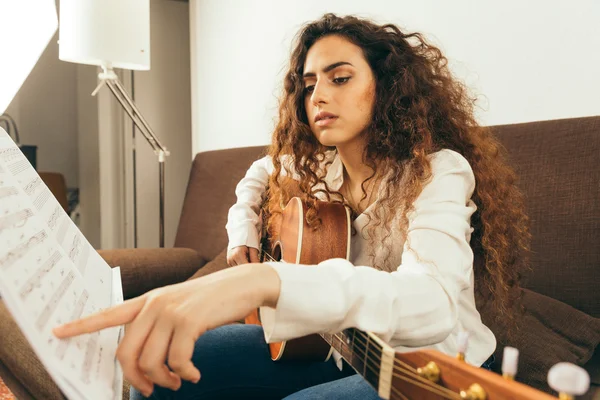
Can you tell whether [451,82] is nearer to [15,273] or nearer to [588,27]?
[588,27]

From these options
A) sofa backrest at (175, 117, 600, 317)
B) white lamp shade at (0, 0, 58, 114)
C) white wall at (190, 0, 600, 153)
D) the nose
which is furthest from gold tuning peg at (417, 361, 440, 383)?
white lamp shade at (0, 0, 58, 114)

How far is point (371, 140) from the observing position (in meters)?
1.15

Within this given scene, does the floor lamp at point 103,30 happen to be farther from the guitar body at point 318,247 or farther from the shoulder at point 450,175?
the shoulder at point 450,175

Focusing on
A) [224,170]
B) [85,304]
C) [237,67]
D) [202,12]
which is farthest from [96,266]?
[202,12]

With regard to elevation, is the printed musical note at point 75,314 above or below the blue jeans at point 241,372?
above

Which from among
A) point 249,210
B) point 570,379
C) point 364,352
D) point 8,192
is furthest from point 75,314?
point 249,210

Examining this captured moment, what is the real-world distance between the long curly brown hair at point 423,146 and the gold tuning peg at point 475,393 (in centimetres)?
49

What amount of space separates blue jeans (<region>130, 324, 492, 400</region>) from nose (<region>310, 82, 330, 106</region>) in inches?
20.3

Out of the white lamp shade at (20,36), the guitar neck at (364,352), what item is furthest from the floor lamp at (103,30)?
the guitar neck at (364,352)

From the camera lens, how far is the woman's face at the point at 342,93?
1.13 metres

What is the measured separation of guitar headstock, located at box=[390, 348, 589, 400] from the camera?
1.22 feet

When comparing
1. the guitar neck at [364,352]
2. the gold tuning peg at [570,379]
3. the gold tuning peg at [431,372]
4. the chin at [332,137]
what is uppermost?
the chin at [332,137]

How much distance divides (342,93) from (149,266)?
4.01 ft

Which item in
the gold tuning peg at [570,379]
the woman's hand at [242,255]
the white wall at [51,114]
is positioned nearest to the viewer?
the gold tuning peg at [570,379]
